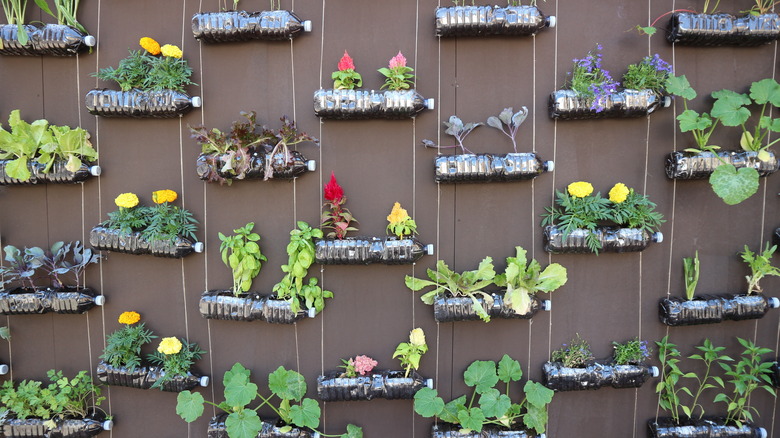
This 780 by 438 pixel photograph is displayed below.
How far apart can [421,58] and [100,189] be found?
2.20m

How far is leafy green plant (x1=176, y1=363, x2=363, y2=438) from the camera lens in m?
2.53

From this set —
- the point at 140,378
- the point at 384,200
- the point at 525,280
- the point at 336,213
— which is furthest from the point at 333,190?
the point at 140,378

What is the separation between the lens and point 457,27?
2523 mm

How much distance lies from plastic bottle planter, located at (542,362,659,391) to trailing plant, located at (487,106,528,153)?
140 centimetres

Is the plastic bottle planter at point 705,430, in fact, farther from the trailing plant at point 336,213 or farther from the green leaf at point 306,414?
the trailing plant at point 336,213

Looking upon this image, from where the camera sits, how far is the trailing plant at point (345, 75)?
8.36 feet

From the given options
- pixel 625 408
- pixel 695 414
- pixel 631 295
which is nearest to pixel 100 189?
pixel 631 295

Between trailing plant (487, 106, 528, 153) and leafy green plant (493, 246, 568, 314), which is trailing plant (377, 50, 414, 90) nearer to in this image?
trailing plant (487, 106, 528, 153)

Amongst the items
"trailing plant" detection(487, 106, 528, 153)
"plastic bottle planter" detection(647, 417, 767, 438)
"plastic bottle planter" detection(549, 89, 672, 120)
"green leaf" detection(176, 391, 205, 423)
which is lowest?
"plastic bottle planter" detection(647, 417, 767, 438)

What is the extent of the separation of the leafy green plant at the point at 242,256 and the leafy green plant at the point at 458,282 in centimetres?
93

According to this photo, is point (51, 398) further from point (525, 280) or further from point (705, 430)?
point (705, 430)

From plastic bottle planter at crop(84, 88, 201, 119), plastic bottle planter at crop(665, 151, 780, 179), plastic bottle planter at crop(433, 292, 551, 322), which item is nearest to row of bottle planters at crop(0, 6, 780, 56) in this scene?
plastic bottle planter at crop(84, 88, 201, 119)

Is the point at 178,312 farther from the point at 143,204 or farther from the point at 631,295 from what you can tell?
the point at 631,295

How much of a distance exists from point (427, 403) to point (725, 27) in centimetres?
279
